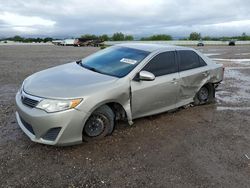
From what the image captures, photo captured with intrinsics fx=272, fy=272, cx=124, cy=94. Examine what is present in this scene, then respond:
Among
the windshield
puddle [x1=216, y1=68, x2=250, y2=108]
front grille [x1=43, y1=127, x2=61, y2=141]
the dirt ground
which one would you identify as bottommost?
puddle [x1=216, y1=68, x2=250, y2=108]

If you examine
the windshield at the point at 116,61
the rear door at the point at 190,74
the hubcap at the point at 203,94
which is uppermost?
the windshield at the point at 116,61

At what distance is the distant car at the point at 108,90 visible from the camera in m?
3.90

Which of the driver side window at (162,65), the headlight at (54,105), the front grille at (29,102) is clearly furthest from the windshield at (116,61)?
the front grille at (29,102)

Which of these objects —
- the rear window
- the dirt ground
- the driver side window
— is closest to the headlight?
the dirt ground

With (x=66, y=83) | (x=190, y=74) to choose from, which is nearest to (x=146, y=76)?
(x=66, y=83)

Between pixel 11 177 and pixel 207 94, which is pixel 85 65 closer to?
pixel 11 177

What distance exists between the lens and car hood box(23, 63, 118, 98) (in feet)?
13.3

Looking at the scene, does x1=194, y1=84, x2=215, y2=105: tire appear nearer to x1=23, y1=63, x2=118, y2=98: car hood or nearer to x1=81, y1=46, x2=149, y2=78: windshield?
x1=81, y1=46, x2=149, y2=78: windshield

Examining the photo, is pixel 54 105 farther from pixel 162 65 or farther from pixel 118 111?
pixel 162 65

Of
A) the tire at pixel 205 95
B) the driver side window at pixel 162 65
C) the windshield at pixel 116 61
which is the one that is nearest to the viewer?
the windshield at pixel 116 61

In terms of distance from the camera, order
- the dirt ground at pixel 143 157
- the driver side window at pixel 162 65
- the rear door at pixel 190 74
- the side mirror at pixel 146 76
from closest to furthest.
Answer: the dirt ground at pixel 143 157 → the side mirror at pixel 146 76 → the driver side window at pixel 162 65 → the rear door at pixel 190 74

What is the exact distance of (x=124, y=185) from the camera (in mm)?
3314

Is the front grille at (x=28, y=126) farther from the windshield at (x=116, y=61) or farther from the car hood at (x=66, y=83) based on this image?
the windshield at (x=116, y=61)

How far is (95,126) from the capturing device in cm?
439
